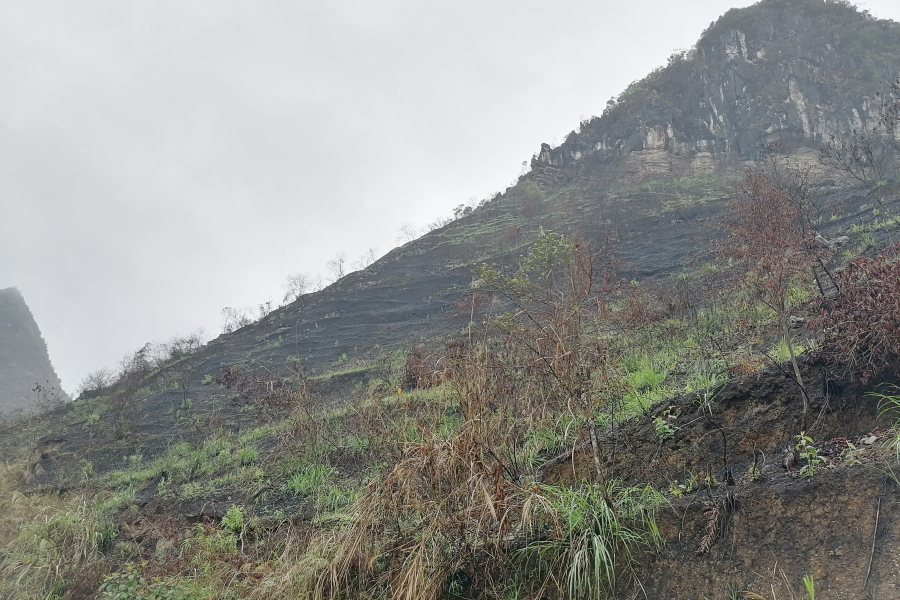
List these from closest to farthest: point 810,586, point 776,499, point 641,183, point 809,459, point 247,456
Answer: point 810,586
point 776,499
point 809,459
point 247,456
point 641,183

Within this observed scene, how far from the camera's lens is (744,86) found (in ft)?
144

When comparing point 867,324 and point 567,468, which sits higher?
point 867,324

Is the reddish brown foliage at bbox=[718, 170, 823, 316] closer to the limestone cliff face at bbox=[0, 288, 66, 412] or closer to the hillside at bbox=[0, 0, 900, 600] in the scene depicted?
the hillside at bbox=[0, 0, 900, 600]

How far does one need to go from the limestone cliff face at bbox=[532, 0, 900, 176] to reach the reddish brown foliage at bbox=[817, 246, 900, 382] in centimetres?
3850

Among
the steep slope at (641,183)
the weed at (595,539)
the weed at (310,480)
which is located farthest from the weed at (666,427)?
the steep slope at (641,183)

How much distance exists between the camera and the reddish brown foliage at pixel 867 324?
359 cm

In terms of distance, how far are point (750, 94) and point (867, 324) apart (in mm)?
47628

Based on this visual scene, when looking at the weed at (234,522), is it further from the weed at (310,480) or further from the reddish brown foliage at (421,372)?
the reddish brown foliage at (421,372)

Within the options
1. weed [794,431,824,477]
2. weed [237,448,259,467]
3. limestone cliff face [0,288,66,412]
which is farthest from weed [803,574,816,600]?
limestone cliff face [0,288,66,412]

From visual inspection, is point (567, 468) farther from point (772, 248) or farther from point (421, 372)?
point (772, 248)

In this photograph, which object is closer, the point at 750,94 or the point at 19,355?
the point at 750,94

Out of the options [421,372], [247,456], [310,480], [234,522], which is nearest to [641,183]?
[247,456]

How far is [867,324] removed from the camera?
3.74m

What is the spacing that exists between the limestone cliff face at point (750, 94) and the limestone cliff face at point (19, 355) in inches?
2892
